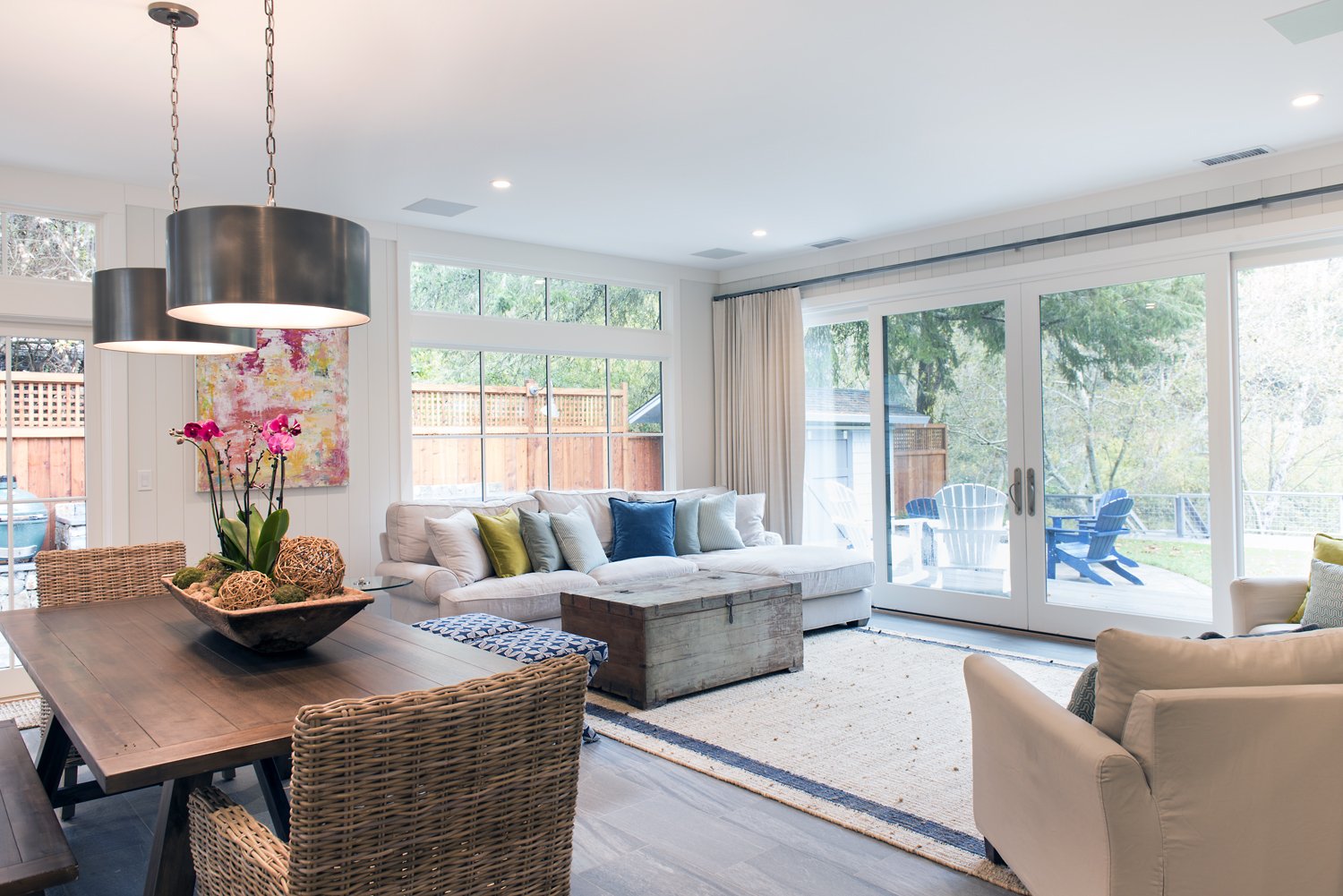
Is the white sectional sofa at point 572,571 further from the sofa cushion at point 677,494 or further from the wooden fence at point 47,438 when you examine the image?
the wooden fence at point 47,438

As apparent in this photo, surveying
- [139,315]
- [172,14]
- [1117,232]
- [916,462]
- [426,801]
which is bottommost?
[426,801]

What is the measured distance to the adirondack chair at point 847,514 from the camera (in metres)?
6.36

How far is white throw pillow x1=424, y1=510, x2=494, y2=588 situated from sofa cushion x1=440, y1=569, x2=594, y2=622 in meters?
0.09

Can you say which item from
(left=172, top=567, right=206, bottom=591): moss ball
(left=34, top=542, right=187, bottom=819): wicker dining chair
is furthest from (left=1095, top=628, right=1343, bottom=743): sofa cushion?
(left=34, top=542, right=187, bottom=819): wicker dining chair

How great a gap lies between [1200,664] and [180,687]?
6.96 feet

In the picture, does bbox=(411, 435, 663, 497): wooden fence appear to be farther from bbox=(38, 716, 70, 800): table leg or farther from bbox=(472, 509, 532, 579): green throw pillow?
bbox=(38, 716, 70, 800): table leg

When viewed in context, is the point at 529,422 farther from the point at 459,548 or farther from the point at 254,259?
the point at 254,259

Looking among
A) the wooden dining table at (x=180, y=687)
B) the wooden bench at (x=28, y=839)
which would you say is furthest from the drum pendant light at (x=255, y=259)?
the wooden bench at (x=28, y=839)

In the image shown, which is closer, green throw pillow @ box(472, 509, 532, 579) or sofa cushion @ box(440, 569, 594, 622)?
sofa cushion @ box(440, 569, 594, 622)

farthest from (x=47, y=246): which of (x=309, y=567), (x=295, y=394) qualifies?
(x=309, y=567)

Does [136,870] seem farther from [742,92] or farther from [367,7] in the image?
[742,92]

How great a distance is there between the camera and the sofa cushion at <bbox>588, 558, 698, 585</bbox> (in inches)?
199

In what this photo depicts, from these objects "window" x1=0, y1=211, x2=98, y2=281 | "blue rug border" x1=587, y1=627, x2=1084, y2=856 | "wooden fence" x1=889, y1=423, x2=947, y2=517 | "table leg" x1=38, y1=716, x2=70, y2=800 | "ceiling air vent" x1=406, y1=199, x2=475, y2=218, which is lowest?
"blue rug border" x1=587, y1=627, x2=1084, y2=856

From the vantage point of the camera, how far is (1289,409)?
14.8 ft
